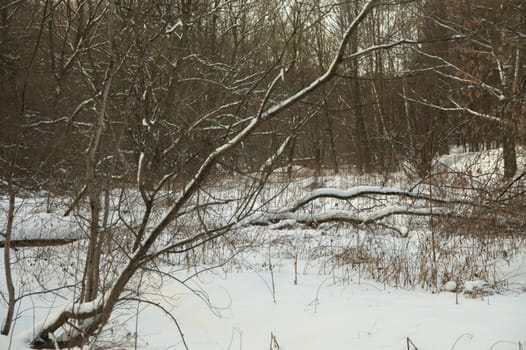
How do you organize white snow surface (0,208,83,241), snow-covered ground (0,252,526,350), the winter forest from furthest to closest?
white snow surface (0,208,83,241) < snow-covered ground (0,252,526,350) < the winter forest

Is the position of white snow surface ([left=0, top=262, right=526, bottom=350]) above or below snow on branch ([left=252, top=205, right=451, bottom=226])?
below

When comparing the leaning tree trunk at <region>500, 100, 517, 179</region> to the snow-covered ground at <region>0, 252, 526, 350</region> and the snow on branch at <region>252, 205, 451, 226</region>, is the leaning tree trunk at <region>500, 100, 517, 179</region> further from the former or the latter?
the snow-covered ground at <region>0, 252, 526, 350</region>

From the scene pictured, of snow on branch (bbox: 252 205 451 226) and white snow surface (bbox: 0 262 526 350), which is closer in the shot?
white snow surface (bbox: 0 262 526 350)

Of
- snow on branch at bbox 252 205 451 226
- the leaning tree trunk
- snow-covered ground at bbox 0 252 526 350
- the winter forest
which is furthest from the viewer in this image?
snow on branch at bbox 252 205 451 226

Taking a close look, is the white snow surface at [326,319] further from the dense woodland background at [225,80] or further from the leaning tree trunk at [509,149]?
the leaning tree trunk at [509,149]

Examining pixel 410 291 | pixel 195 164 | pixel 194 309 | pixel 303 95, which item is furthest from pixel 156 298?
pixel 303 95

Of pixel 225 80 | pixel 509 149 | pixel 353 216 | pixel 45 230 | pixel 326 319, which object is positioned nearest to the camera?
pixel 326 319

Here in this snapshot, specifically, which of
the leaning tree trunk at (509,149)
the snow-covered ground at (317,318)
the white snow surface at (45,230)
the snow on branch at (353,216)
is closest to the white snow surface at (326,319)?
the snow-covered ground at (317,318)

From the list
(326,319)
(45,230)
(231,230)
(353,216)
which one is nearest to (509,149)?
(353,216)

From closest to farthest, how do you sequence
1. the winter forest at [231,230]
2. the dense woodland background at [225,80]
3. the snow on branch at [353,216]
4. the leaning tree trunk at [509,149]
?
1. the winter forest at [231,230]
2. the dense woodland background at [225,80]
3. the leaning tree trunk at [509,149]
4. the snow on branch at [353,216]

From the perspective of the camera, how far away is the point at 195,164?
147 inches

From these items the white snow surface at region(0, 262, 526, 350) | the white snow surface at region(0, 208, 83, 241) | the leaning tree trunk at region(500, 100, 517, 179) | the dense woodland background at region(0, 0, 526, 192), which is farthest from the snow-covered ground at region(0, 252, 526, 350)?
the white snow surface at region(0, 208, 83, 241)

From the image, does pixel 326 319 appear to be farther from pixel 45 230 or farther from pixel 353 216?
pixel 45 230

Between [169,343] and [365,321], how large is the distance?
1.67 m
